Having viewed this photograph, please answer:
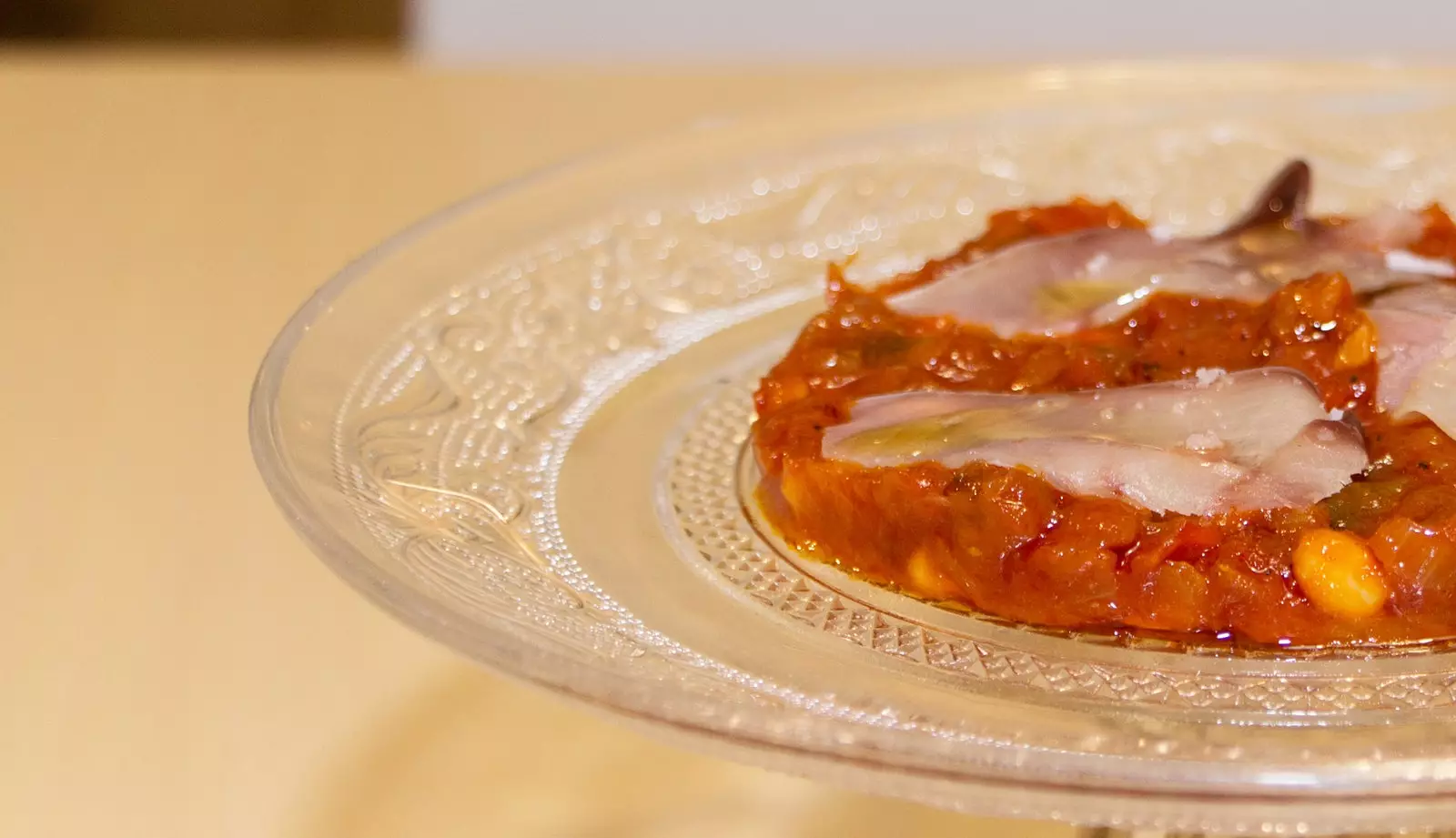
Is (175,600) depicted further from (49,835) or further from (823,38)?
(823,38)

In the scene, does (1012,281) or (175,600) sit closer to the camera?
(1012,281)

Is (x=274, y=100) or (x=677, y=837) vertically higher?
(x=274, y=100)

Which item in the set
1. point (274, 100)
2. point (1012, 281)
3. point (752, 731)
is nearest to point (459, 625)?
point (752, 731)

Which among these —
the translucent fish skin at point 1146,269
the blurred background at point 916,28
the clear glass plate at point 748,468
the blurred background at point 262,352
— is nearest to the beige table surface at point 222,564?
the blurred background at point 262,352

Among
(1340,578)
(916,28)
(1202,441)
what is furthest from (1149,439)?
(916,28)

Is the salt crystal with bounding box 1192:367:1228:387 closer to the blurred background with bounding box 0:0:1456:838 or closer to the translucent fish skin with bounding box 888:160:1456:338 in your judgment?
the translucent fish skin with bounding box 888:160:1456:338

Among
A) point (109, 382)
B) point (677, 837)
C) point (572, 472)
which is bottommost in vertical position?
point (677, 837)

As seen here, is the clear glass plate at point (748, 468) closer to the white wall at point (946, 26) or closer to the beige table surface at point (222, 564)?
the beige table surface at point (222, 564)
